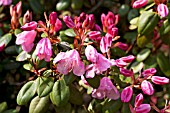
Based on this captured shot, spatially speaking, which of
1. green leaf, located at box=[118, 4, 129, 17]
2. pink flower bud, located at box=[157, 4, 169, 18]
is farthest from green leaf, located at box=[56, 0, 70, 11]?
pink flower bud, located at box=[157, 4, 169, 18]

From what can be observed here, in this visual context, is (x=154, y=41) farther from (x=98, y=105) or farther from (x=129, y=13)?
(x=98, y=105)

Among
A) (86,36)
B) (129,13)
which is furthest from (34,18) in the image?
(86,36)

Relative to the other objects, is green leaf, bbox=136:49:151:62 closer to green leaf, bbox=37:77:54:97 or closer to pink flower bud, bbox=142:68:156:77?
pink flower bud, bbox=142:68:156:77

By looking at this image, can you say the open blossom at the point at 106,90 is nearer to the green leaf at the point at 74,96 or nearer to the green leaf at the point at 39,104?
the green leaf at the point at 74,96

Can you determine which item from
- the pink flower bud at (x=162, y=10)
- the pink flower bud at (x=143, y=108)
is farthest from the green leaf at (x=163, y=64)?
the pink flower bud at (x=143, y=108)

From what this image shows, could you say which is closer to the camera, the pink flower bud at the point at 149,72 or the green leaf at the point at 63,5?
the pink flower bud at the point at 149,72

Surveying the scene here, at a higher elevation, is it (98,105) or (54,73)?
(54,73)
